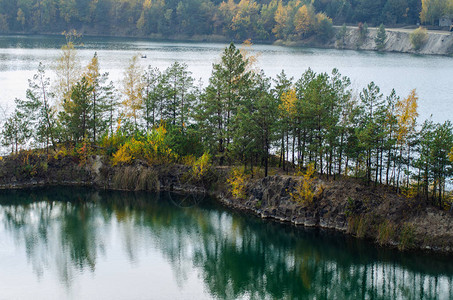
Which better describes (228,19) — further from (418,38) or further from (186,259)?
(186,259)

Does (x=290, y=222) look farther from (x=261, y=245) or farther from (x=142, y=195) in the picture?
(x=142, y=195)

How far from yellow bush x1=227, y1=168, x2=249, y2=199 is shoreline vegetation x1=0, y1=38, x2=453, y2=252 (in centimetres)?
10

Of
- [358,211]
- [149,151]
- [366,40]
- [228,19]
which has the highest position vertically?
[228,19]

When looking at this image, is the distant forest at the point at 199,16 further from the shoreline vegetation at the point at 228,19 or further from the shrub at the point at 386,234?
the shrub at the point at 386,234

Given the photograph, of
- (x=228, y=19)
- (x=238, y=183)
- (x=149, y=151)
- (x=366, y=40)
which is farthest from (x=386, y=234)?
(x=228, y=19)

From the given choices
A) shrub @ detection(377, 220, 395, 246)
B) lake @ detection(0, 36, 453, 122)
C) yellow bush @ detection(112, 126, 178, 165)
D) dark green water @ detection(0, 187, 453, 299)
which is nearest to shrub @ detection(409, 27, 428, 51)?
lake @ detection(0, 36, 453, 122)

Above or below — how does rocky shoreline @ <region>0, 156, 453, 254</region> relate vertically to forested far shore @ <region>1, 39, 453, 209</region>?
below

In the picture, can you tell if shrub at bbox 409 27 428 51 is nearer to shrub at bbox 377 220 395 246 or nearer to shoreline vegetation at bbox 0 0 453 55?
shoreline vegetation at bbox 0 0 453 55

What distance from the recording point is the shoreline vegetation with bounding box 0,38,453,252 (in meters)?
38.8

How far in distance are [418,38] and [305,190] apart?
122117 mm

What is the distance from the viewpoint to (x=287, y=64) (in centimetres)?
11181

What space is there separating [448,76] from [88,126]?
245 feet

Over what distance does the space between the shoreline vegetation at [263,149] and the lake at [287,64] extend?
59.9ft

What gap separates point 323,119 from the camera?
1720 inches
